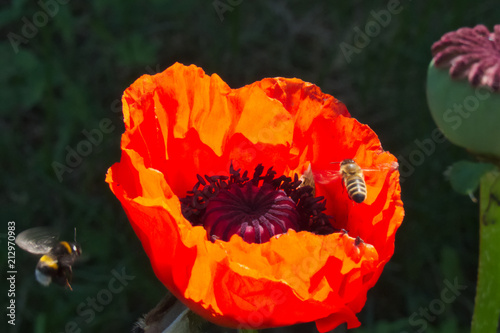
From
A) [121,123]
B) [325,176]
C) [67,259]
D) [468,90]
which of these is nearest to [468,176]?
[468,90]

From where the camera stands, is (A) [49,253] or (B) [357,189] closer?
(B) [357,189]

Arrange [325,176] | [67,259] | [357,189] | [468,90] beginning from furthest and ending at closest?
[325,176] → [67,259] → [357,189] → [468,90]

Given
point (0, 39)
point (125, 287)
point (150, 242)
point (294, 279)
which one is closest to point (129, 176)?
point (150, 242)

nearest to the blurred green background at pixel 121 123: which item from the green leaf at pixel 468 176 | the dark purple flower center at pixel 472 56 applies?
the green leaf at pixel 468 176

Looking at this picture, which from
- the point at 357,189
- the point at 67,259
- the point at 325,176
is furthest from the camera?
the point at 325,176

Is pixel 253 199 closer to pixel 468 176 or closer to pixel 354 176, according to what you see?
pixel 354 176

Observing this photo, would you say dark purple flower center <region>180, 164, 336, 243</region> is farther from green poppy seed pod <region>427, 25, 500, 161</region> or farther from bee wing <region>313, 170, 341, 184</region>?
green poppy seed pod <region>427, 25, 500, 161</region>

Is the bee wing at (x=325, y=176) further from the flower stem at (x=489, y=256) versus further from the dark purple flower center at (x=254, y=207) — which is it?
the flower stem at (x=489, y=256)
